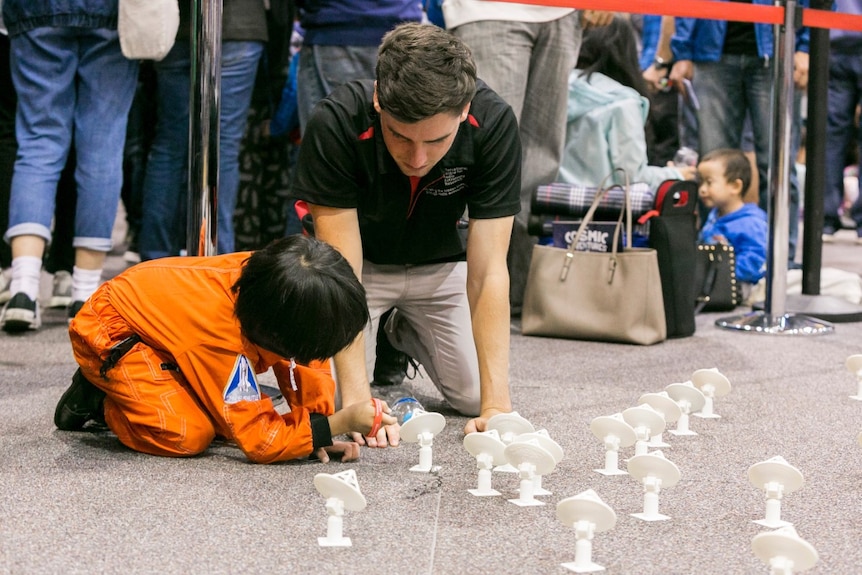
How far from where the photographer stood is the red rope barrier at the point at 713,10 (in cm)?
290

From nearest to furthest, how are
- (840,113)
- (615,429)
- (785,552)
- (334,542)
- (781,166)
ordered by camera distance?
(785,552), (334,542), (615,429), (781,166), (840,113)

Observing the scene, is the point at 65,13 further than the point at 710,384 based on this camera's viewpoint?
Yes

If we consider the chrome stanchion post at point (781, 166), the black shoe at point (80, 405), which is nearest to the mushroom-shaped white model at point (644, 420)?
the black shoe at point (80, 405)

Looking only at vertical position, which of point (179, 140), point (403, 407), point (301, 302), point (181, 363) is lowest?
point (403, 407)

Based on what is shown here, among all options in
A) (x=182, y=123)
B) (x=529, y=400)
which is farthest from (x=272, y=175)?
(x=529, y=400)

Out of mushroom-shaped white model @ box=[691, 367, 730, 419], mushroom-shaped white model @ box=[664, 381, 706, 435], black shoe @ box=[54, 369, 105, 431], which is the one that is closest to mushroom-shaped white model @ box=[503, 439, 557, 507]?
mushroom-shaped white model @ box=[664, 381, 706, 435]

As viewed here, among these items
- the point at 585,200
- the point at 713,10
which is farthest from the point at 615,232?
the point at 713,10

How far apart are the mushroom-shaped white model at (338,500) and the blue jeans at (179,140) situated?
2025 mm

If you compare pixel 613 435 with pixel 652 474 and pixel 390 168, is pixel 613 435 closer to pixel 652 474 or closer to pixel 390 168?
pixel 652 474

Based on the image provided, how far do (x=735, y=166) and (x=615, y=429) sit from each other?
257cm

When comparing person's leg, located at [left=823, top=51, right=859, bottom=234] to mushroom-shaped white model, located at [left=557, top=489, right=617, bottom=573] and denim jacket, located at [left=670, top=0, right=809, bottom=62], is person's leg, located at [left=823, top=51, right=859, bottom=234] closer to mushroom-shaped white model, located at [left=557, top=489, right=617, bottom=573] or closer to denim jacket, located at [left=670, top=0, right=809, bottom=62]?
denim jacket, located at [left=670, top=0, right=809, bottom=62]

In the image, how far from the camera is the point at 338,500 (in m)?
1.46

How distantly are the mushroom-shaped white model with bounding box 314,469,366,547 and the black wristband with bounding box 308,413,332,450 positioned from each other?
1.27ft

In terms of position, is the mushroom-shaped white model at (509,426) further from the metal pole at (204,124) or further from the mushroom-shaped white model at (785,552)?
the metal pole at (204,124)
